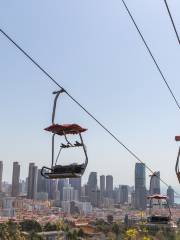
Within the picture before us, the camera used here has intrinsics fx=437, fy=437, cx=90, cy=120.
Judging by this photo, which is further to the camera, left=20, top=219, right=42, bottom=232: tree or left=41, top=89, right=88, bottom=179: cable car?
left=20, top=219, right=42, bottom=232: tree

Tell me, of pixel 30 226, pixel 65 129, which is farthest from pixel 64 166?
pixel 30 226

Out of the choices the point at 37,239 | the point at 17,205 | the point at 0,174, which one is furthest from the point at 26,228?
the point at 17,205

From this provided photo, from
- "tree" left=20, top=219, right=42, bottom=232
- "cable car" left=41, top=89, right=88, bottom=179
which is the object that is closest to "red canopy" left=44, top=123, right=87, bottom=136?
"cable car" left=41, top=89, right=88, bottom=179

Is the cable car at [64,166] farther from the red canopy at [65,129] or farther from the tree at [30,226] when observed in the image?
the tree at [30,226]

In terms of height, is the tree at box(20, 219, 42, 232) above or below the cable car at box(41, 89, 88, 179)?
below

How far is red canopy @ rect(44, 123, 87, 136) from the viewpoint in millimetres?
7625

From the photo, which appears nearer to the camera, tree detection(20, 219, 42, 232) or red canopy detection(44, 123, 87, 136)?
red canopy detection(44, 123, 87, 136)

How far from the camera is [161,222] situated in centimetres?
1554

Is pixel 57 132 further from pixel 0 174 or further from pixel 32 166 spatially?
pixel 32 166

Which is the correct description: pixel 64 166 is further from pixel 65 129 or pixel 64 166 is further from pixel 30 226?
pixel 30 226

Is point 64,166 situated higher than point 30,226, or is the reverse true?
point 64,166

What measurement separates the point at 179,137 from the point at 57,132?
263 centimetres

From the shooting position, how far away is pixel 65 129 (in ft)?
25.2

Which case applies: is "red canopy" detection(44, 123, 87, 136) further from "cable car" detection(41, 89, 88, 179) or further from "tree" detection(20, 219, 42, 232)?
"tree" detection(20, 219, 42, 232)
